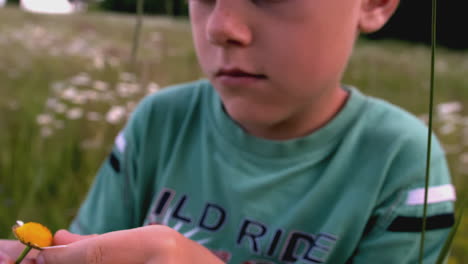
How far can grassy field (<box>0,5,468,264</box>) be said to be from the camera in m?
1.03

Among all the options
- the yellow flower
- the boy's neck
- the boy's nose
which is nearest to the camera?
the yellow flower

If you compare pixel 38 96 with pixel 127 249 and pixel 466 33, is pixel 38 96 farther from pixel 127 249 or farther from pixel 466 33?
pixel 466 33

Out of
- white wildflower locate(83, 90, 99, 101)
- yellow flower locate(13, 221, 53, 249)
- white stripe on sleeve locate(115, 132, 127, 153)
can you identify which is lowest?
white wildflower locate(83, 90, 99, 101)

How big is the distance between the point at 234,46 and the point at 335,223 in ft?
0.82

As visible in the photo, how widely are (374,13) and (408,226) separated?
0.87ft

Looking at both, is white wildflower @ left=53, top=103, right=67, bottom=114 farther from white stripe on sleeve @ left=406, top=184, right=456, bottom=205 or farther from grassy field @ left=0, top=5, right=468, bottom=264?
white stripe on sleeve @ left=406, top=184, right=456, bottom=205

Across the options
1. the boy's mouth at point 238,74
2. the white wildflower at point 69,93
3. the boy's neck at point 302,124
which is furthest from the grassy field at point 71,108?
the boy's mouth at point 238,74

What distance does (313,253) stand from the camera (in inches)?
22.8

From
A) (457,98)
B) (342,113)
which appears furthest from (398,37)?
(342,113)

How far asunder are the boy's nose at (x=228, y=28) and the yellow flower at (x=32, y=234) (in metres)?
0.26

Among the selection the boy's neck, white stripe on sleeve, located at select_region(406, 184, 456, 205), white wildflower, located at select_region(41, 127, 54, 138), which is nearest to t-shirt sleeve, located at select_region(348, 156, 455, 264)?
white stripe on sleeve, located at select_region(406, 184, 456, 205)

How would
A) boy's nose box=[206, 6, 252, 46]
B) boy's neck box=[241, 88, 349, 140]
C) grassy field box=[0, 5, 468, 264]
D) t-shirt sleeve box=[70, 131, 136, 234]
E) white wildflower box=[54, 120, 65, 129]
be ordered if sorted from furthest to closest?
white wildflower box=[54, 120, 65, 129]
grassy field box=[0, 5, 468, 264]
t-shirt sleeve box=[70, 131, 136, 234]
boy's neck box=[241, 88, 349, 140]
boy's nose box=[206, 6, 252, 46]

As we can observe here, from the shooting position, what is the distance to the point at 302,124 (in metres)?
0.62

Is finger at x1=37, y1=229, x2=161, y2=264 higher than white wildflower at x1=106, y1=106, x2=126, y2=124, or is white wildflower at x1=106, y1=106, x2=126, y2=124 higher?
finger at x1=37, y1=229, x2=161, y2=264
